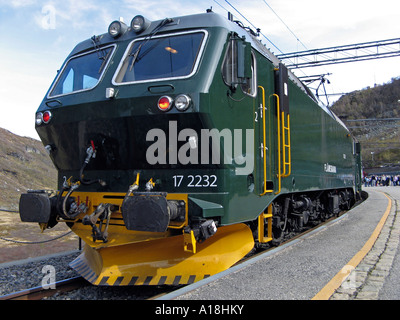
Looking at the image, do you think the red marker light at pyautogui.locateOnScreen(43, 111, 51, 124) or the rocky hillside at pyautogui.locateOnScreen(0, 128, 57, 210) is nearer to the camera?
the red marker light at pyautogui.locateOnScreen(43, 111, 51, 124)

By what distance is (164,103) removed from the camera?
421 cm

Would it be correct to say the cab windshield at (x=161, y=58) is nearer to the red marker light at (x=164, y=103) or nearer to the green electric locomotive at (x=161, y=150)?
the green electric locomotive at (x=161, y=150)

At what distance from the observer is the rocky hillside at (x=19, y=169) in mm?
17553

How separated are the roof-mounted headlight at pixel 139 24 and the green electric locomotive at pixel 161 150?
0.6 inches

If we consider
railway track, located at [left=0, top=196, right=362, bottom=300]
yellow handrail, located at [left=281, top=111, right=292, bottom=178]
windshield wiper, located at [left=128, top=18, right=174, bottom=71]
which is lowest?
railway track, located at [left=0, top=196, right=362, bottom=300]

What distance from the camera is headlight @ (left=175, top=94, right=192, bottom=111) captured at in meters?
4.11

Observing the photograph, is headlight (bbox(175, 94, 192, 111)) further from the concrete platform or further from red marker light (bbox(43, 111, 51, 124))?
red marker light (bbox(43, 111, 51, 124))

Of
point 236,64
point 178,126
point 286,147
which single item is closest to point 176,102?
point 178,126

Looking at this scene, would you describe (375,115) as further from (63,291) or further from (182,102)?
(63,291)

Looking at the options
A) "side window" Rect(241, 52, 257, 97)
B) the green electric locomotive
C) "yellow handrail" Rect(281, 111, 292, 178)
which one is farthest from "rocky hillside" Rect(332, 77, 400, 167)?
the green electric locomotive

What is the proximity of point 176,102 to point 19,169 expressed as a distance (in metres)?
20.8
